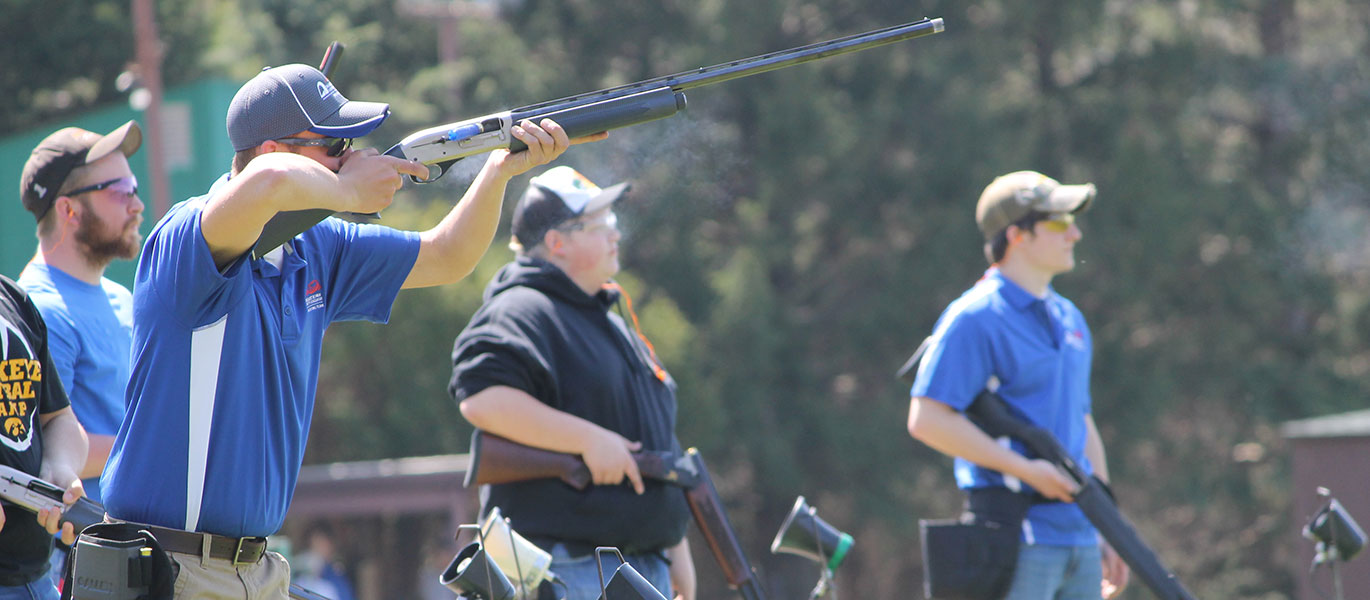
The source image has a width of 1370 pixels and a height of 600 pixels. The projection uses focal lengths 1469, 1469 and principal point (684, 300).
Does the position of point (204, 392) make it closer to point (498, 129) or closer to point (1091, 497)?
point (498, 129)

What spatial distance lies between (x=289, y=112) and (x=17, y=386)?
48.2 inches

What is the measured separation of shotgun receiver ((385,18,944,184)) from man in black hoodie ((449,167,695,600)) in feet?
4.09

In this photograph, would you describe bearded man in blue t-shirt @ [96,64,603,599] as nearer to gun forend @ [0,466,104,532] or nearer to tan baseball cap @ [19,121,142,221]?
gun forend @ [0,466,104,532]

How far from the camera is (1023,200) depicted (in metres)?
5.34

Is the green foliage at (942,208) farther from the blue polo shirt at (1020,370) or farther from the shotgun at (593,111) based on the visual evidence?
the shotgun at (593,111)

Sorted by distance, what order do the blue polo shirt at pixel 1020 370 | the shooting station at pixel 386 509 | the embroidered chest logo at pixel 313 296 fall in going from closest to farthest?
the embroidered chest logo at pixel 313 296, the blue polo shirt at pixel 1020 370, the shooting station at pixel 386 509

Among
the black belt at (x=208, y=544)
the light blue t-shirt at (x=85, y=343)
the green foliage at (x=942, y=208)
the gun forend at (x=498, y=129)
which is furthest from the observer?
the green foliage at (x=942, y=208)

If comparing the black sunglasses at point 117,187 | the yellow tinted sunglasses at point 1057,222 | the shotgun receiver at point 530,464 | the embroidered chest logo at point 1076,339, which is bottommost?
the embroidered chest logo at point 1076,339

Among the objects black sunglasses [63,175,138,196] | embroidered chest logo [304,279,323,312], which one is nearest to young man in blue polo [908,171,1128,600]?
embroidered chest logo [304,279,323,312]

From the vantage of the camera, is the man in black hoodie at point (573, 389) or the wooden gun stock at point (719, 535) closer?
the man in black hoodie at point (573, 389)

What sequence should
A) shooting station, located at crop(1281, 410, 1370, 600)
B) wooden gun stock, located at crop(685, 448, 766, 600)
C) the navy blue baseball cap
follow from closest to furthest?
A: 1. the navy blue baseball cap
2. wooden gun stock, located at crop(685, 448, 766, 600)
3. shooting station, located at crop(1281, 410, 1370, 600)

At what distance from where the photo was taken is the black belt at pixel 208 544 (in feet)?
9.62

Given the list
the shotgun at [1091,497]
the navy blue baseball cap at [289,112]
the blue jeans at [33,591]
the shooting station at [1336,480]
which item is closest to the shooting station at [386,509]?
the shooting station at [1336,480]

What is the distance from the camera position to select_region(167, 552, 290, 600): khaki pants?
2955 millimetres
